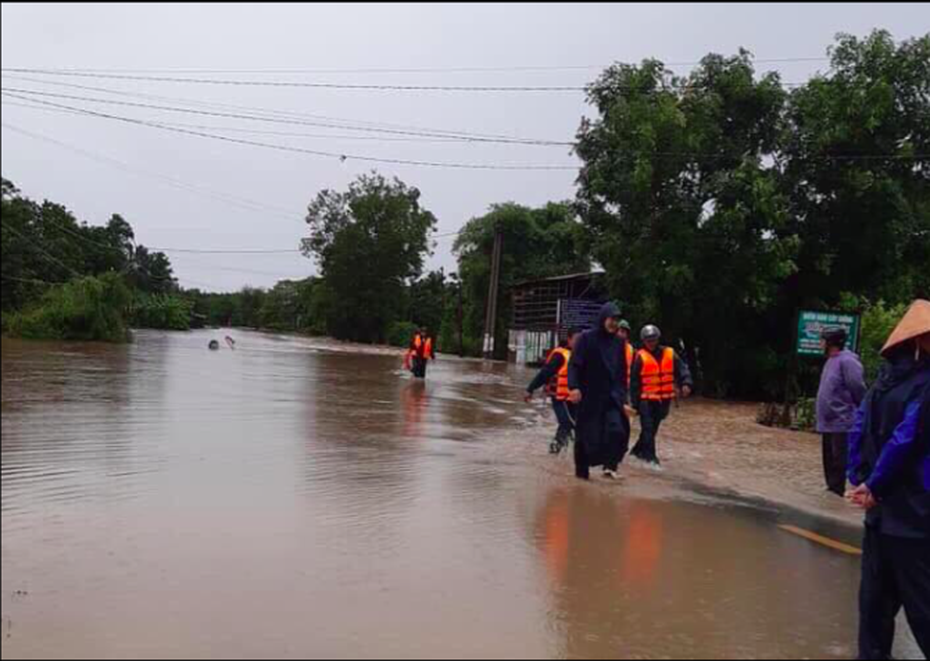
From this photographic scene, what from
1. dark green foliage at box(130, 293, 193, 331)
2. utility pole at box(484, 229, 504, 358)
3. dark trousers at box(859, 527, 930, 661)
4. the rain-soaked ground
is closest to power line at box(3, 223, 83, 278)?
the rain-soaked ground

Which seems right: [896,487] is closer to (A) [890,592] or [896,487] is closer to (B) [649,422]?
(A) [890,592]

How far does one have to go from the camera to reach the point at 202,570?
467 centimetres

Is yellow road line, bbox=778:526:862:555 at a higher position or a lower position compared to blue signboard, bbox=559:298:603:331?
lower

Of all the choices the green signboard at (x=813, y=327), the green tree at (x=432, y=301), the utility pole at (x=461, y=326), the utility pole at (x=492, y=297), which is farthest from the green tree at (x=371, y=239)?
the green tree at (x=432, y=301)

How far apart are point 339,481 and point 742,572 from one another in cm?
349

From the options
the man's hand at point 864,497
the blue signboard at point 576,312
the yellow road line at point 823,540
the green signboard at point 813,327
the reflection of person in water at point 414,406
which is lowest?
the yellow road line at point 823,540

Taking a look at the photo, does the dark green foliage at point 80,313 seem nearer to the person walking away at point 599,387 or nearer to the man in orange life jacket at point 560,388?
the person walking away at point 599,387

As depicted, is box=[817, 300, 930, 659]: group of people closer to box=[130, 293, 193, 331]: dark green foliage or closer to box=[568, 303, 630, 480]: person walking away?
box=[568, 303, 630, 480]: person walking away

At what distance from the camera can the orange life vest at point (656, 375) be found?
10.1 meters

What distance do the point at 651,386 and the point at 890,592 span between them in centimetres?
585

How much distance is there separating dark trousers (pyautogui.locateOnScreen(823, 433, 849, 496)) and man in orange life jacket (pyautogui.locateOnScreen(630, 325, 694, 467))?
6.03ft

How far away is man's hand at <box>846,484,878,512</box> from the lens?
4.33 m

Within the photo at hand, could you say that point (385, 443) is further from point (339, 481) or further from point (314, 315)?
point (314, 315)

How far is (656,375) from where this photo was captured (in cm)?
1017
